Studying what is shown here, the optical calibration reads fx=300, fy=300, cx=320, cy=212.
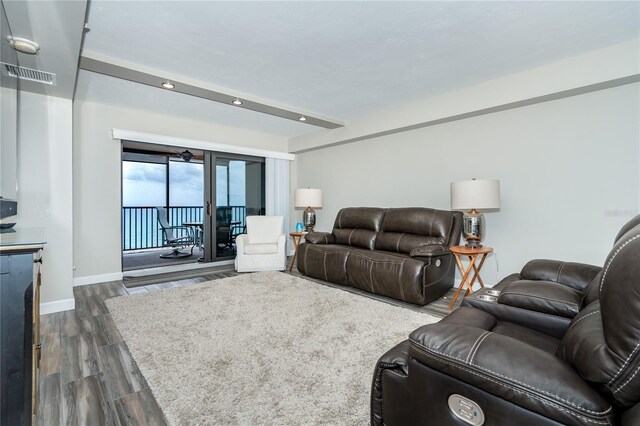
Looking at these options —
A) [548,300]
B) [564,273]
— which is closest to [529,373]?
[548,300]

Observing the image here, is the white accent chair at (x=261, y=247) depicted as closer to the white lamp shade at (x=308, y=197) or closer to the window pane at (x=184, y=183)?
the white lamp shade at (x=308, y=197)

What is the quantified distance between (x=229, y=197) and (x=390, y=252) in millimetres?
3217

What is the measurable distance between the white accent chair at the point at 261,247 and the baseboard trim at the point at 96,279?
5.41ft

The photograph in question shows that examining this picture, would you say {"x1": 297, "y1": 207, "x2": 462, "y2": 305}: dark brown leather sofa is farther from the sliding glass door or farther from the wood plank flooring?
the sliding glass door

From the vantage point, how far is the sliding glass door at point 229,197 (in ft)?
17.3

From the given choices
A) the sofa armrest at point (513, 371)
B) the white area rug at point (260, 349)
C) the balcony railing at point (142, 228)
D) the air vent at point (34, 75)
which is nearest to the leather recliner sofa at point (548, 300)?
the sofa armrest at point (513, 371)

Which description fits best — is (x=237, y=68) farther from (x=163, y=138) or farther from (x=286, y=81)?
(x=163, y=138)

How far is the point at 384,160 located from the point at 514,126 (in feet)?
5.96

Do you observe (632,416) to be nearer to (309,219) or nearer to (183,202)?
(309,219)

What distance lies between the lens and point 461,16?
223 cm

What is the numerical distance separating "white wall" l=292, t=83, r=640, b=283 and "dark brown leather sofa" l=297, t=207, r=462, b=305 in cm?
50

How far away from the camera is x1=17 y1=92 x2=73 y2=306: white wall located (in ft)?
9.37

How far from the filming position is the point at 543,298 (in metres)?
1.57

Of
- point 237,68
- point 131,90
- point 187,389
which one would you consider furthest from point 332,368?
point 131,90
